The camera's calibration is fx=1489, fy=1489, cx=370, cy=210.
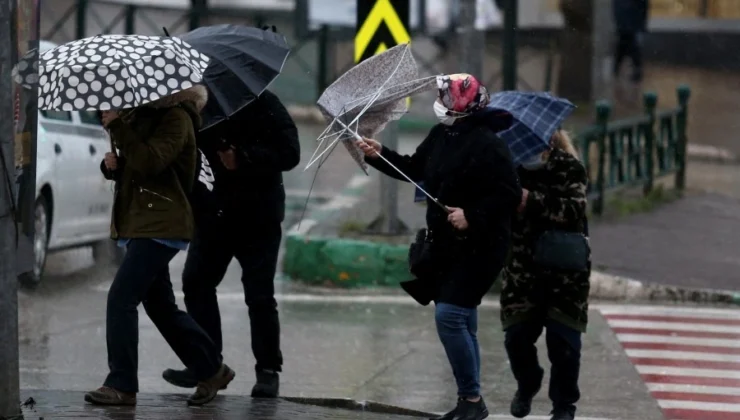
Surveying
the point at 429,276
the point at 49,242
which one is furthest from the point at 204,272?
the point at 49,242

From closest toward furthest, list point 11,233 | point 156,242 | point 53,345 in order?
point 11,233, point 156,242, point 53,345

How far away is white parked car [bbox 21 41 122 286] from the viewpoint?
10.9 m

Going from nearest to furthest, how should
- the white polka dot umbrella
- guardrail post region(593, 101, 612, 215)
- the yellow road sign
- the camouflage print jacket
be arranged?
the white polka dot umbrella, the camouflage print jacket, the yellow road sign, guardrail post region(593, 101, 612, 215)

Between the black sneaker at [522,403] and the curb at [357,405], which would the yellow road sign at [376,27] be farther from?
the black sneaker at [522,403]

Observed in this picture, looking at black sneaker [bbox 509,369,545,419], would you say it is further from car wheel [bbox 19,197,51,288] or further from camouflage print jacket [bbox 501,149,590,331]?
car wheel [bbox 19,197,51,288]

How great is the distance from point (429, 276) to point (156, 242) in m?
1.24

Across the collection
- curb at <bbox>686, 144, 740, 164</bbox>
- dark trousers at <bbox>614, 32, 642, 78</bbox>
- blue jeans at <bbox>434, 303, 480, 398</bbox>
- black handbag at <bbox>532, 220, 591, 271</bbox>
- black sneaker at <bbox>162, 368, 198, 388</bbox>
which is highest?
black handbag at <bbox>532, 220, 591, 271</bbox>

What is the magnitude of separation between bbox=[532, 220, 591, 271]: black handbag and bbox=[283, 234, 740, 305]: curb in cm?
397

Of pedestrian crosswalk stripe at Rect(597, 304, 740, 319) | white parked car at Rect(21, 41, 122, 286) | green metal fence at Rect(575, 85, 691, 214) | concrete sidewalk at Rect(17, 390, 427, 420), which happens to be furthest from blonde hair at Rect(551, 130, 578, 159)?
green metal fence at Rect(575, 85, 691, 214)

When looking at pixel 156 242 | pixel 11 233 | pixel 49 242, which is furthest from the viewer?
pixel 49 242

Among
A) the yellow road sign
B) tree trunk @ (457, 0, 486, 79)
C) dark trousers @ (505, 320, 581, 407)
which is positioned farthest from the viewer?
tree trunk @ (457, 0, 486, 79)

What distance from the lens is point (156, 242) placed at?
6555 mm

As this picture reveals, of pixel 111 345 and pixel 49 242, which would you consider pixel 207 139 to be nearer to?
pixel 111 345

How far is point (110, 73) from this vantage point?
615 cm
